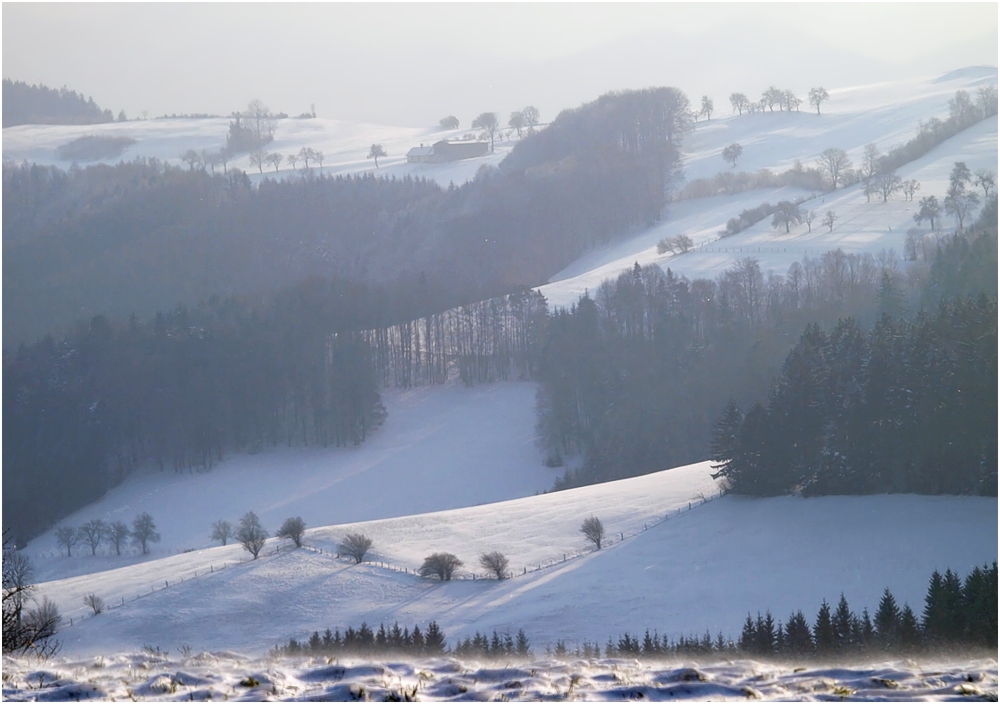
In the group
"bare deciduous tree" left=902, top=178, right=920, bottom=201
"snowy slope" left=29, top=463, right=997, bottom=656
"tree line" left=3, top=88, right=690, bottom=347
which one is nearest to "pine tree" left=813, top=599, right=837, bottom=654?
"snowy slope" left=29, top=463, right=997, bottom=656

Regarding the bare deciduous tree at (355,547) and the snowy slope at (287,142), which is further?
the snowy slope at (287,142)

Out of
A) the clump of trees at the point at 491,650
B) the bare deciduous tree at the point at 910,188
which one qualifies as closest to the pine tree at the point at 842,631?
the clump of trees at the point at 491,650

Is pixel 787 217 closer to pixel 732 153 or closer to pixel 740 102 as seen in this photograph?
pixel 732 153

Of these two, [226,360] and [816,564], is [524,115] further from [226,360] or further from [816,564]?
[816,564]

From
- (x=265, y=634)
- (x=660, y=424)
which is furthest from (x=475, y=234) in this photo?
(x=265, y=634)

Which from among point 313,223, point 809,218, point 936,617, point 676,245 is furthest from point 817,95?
point 936,617

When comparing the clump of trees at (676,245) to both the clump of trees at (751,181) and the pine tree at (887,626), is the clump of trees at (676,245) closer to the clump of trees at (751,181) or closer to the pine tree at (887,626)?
the clump of trees at (751,181)
